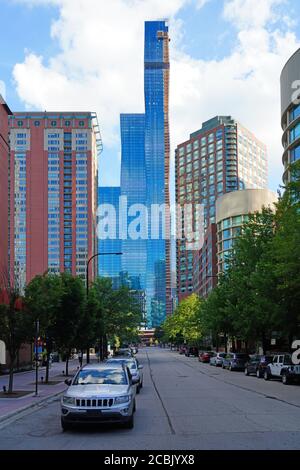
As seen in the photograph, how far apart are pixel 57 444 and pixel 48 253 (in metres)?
170

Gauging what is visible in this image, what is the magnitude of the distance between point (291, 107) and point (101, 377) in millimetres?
57434

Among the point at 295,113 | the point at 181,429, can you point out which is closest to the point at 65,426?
the point at 181,429

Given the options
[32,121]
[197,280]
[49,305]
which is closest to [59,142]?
[32,121]

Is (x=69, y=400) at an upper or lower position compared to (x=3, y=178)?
lower

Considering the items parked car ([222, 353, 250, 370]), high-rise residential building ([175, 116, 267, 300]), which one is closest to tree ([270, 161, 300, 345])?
parked car ([222, 353, 250, 370])

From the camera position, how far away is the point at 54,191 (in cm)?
18088

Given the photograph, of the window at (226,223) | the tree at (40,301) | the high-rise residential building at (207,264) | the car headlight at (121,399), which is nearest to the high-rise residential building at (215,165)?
the high-rise residential building at (207,264)

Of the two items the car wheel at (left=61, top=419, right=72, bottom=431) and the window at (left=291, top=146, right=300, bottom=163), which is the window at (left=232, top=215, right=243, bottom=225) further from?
the car wheel at (left=61, top=419, right=72, bottom=431)

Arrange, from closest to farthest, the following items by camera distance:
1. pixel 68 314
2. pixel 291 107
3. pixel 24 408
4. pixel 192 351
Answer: pixel 24 408, pixel 68 314, pixel 291 107, pixel 192 351

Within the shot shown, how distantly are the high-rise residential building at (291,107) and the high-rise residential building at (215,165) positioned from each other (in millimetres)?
100770

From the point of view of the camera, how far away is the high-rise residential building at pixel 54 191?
17800cm

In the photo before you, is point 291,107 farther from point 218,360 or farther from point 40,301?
point 40,301

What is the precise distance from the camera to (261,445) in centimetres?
1047
